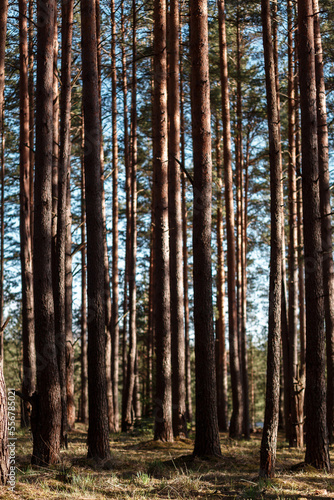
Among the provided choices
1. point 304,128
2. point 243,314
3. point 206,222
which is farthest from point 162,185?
point 243,314

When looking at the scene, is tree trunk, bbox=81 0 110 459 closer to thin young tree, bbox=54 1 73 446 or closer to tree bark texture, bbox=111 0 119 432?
thin young tree, bbox=54 1 73 446

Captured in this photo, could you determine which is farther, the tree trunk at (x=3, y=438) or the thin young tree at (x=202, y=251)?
the thin young tree at (x=202, y=251)

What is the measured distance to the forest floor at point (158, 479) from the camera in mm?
5996

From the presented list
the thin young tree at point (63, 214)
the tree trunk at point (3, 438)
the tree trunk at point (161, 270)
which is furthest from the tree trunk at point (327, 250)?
the tree trunk at point (3, 438)

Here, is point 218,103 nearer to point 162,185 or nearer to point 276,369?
point 162,185

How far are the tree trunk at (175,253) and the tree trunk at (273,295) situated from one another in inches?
164

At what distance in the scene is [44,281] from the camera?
776 cm

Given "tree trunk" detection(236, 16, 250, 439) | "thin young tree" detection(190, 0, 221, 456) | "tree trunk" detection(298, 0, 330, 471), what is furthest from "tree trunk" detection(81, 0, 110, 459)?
"tree trunk" detection(236, 16, 250, 439)

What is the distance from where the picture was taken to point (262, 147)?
2094cm

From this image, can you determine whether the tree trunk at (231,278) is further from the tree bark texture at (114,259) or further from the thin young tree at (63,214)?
the thin young tree at (63,214)

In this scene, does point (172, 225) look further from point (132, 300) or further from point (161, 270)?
point (132, 300)

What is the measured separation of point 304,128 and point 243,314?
8267 millimetres

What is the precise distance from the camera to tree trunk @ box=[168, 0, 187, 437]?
11766 mm

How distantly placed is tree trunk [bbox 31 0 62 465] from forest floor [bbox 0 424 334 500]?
0.50 metres
